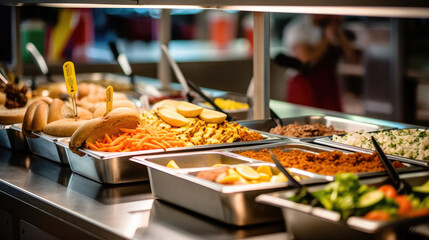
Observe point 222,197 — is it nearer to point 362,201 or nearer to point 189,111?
point 362,201

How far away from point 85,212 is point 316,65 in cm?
362

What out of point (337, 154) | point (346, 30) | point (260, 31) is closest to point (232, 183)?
point (337, 154)

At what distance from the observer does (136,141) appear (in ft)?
6.73

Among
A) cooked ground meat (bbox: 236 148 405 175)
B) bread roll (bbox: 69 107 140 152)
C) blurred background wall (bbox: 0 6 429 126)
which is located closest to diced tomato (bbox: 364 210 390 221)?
cooked ground meat (bbox: 236 148 405 175)

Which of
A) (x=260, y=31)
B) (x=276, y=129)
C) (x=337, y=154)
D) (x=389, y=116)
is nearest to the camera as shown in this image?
(x=337, y=154)

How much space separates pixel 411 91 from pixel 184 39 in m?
4.12

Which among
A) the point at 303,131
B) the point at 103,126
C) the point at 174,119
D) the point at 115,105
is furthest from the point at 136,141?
the point at 303,131

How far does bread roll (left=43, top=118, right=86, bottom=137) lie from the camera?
7.46 feet

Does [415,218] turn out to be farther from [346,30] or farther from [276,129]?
[346,30]

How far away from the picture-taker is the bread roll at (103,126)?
202cm

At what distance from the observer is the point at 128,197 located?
1867mm

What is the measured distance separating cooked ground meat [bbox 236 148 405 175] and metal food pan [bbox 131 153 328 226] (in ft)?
0.41

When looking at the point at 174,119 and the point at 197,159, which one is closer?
the point at 197,159

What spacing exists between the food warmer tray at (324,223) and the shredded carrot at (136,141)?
0.73 metres
